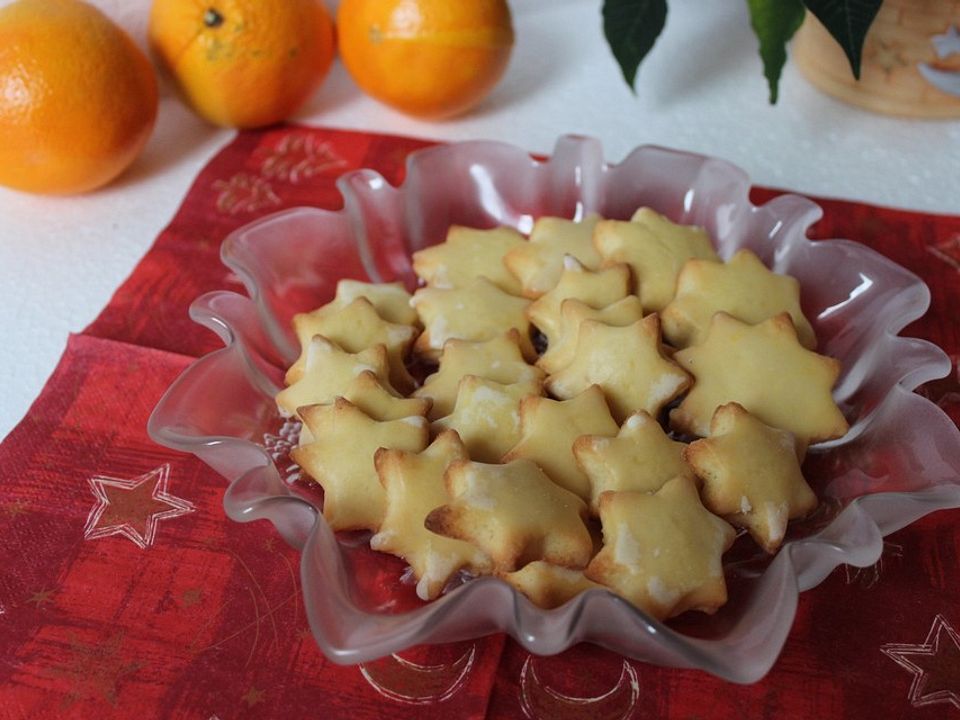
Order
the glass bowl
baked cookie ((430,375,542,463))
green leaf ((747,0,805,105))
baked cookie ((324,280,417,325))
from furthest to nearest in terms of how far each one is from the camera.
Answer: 1. green leaf ((747,0,805,105))
2. baked cookie ((324,280,417,325))
3. baked cookie ((430,375,542,463))
4. the glass bowl

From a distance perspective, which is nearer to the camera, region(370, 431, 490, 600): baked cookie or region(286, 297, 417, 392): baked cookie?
region(370, 431, 490, 600): baked cookie

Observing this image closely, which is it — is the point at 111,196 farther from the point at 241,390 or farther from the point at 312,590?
the point at 312,590

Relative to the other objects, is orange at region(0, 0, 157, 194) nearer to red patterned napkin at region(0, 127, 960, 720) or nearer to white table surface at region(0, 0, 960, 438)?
white table surface at region(0, 0, 960, 438)

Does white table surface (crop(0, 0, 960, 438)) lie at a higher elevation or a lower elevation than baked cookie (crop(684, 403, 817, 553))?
lower

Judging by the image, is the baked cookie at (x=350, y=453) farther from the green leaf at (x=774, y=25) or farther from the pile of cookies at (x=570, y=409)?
the green leaf at (x=774, y=25)

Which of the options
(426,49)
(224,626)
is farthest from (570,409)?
(426,49)

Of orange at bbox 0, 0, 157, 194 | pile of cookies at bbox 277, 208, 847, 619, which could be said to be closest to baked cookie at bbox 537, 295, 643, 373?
pile of cookies at bbox 277, 208, 847, 619
